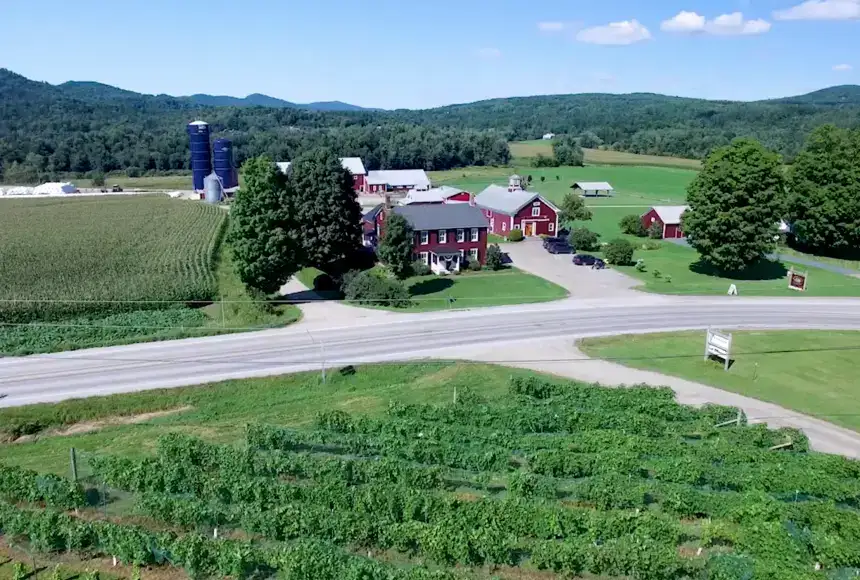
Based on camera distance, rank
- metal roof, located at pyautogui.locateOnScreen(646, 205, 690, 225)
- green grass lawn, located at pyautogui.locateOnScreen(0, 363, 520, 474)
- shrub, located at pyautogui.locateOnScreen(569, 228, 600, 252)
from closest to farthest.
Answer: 1. green grass lawn, located at pyautogui.locateOnScreen(0, 363, 520, 474)
2. shrub, located at pyautogui.locateOnScreen(569, 228, 600, 252)
3. metal roof, located at pyautogui.locateOnScreen(646, 205, 690, 225)

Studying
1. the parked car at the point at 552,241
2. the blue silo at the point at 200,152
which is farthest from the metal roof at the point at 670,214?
the blue silo at the point at 200,152

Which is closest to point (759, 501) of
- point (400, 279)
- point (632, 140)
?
point (400, 279)

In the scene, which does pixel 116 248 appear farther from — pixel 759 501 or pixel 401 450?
pixel 759 501

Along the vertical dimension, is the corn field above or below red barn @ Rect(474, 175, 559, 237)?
below

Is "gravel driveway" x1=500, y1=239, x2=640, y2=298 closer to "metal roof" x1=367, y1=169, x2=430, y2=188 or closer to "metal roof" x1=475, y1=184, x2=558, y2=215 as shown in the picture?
"metal roof" x1=475, y1=184, x2=558, y2=215

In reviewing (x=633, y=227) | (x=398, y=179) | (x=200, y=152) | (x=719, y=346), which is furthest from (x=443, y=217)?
(x=200, y=152)

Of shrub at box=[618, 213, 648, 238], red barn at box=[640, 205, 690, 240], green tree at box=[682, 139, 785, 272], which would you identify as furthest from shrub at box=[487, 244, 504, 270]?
red barn at box=[640, 205, 690, 240]

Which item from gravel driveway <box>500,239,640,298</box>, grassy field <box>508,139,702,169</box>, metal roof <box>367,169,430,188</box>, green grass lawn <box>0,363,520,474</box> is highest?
grassy field <box>508,139,702,169</box>
